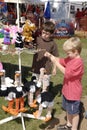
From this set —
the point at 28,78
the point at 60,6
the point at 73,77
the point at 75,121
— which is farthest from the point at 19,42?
the point at 60,6

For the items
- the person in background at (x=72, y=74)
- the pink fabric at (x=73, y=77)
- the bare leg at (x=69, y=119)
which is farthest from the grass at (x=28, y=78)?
the pink fabric at (x=73, y=77)

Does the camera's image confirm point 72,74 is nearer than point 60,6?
Yes

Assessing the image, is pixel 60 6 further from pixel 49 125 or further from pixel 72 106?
pixel 72 106

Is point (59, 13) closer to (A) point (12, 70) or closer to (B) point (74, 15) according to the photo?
(B) point (74, 15)

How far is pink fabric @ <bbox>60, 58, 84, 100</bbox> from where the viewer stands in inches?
161

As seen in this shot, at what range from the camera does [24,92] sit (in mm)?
4562

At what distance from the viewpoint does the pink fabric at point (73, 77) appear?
4098mm

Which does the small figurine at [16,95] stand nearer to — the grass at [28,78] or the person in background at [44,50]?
the grass at [28,78]

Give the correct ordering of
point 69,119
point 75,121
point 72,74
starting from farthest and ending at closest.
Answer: point 69,119
point 75,121
point 72,74

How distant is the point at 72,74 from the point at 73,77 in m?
0.09

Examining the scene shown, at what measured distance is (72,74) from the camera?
4.12 metres

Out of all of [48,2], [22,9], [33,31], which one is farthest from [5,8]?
[33,31]

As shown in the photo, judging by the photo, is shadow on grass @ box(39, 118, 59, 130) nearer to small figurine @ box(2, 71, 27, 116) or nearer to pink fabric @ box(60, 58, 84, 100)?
small figurine @ box(2, 71, 27, 116)

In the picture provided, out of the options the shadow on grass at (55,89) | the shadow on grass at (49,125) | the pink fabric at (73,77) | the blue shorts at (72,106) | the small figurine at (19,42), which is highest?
the small figurine at (19,42)
